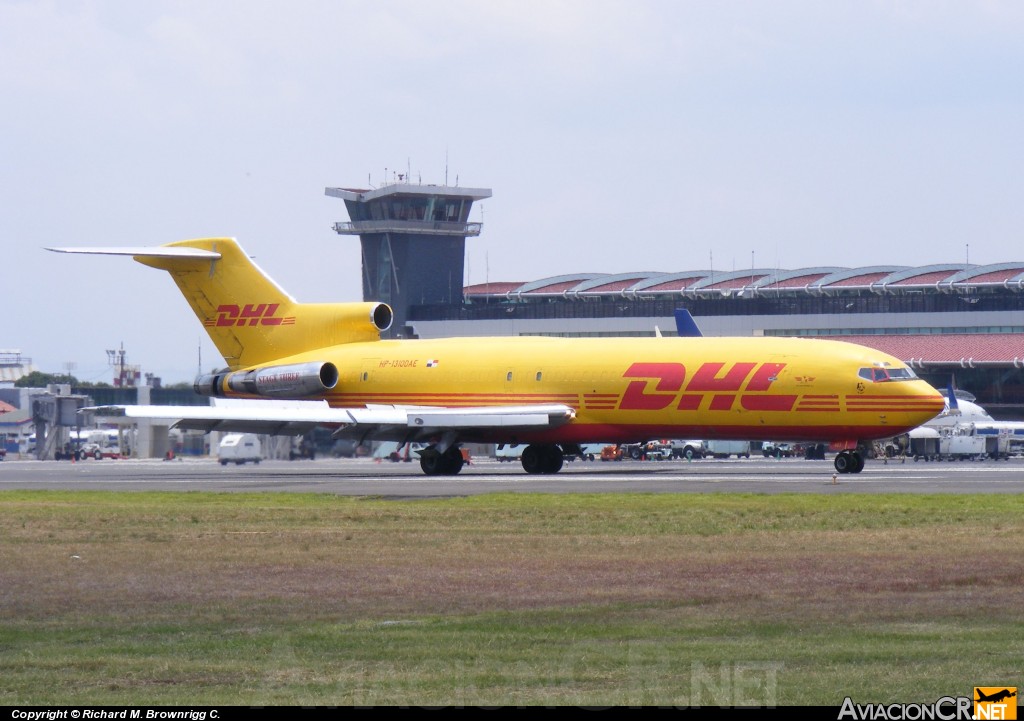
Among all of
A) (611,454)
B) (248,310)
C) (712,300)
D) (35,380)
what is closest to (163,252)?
(248,310)

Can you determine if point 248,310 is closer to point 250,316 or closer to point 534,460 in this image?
point 250,316

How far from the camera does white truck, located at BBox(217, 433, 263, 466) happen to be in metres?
72.4

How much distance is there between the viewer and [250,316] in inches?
2068

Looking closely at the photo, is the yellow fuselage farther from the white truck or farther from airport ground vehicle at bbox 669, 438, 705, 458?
airport ground vehicle at bbox 669, 438, 705, 458

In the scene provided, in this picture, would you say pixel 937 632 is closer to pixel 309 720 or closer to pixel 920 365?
pixel 309 720

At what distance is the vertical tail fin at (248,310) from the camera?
52219 mm

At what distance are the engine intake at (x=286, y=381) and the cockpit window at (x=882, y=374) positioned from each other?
1800 cm

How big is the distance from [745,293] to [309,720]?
102 metres

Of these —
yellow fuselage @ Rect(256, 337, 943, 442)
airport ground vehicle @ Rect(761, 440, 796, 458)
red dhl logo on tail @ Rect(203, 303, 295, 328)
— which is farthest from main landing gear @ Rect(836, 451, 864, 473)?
airport ground vehicle @ Rect(761, 440, 796, 458)

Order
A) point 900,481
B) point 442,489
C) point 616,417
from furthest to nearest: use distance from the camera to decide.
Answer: point 616,417 < point 900,481 < point 442,489

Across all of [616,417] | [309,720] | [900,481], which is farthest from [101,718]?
[616,417]

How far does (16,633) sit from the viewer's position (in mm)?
12742

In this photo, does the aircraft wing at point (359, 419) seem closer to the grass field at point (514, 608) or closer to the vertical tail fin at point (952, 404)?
the grass field at point (514, 608)

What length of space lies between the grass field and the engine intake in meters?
24.0
